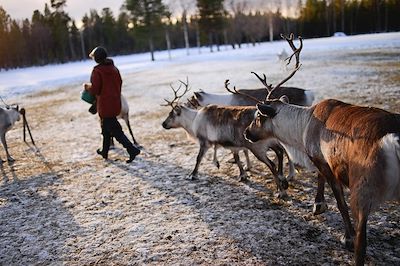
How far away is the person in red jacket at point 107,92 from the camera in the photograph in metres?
5.61

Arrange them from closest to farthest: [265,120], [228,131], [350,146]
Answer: [350,146], [265,120], [228,131]

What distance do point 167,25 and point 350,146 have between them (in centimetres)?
4993

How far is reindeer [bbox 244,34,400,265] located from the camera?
2322mm

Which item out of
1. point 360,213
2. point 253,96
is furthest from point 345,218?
point 253,96

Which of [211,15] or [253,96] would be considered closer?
[253,96]

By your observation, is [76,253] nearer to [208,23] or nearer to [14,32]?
[208,23]

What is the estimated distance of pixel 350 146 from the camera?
8.54 feet

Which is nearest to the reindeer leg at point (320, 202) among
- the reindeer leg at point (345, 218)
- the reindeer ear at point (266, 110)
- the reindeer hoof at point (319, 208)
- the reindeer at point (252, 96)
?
the reindeer hoof at point (319, 208)

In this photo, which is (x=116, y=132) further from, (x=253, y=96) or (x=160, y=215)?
(x=253, y=96)

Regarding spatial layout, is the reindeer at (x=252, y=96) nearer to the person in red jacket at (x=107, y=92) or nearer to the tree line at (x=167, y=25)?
the person in red jacket at (x=107, y=92)

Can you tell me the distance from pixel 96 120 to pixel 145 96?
3.61 metres

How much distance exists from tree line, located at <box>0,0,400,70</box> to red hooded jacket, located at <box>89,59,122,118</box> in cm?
3369

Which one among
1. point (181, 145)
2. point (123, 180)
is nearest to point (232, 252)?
point (123, 180)

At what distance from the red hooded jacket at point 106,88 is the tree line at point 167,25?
33691mm
